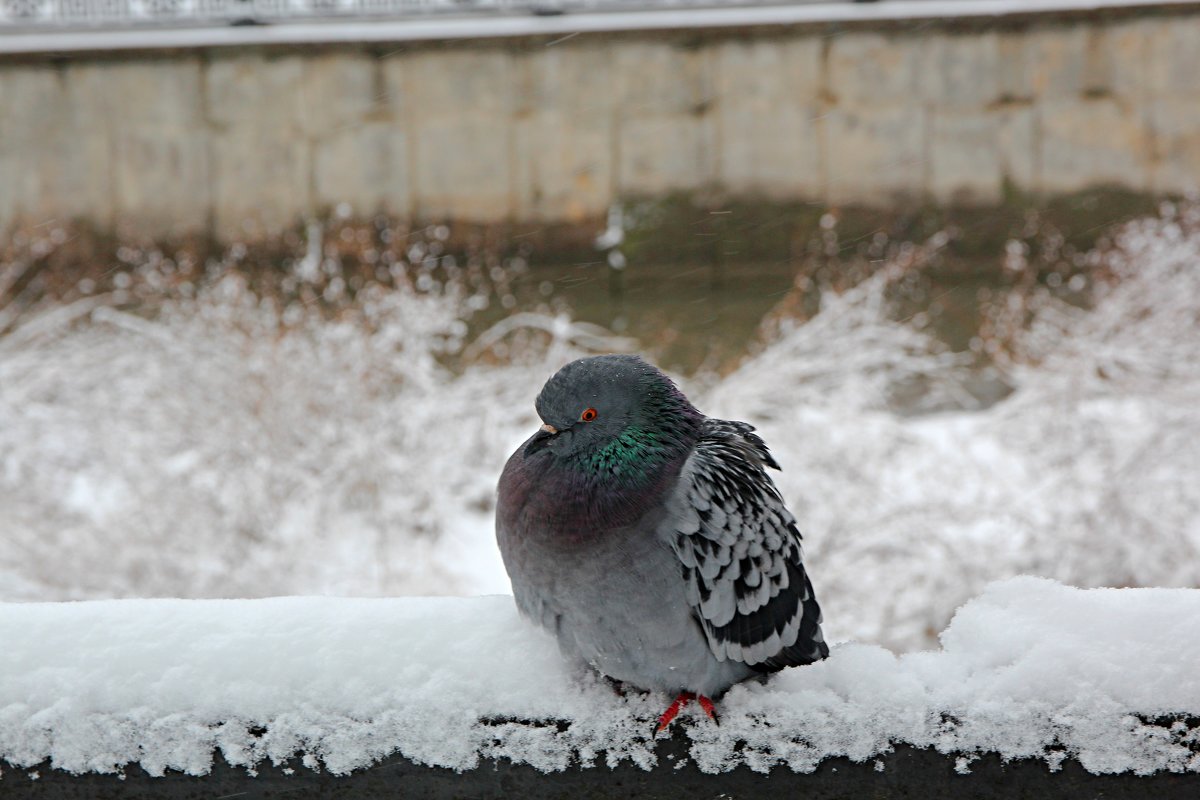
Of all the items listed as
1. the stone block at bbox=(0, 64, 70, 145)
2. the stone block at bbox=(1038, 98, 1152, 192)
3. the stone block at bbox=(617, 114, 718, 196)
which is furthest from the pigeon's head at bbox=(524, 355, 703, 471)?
the stone block at bbox=(0, 64, 70, 145)

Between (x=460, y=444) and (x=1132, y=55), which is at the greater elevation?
(x=1132, y=55)

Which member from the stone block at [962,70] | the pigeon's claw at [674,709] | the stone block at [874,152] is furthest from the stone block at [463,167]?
the pigeon's claw at [674,709]

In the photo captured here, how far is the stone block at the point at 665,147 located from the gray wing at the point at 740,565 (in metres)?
5.04

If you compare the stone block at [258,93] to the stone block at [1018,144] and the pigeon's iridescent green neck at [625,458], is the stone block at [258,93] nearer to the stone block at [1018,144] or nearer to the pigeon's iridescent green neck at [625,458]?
the stone block at [1018,144]

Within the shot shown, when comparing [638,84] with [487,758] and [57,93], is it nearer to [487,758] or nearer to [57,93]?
[57,93]

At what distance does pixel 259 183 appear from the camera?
259 inches

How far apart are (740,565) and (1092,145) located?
5.89 meters

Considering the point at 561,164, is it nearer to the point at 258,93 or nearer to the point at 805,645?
the point at 258,93

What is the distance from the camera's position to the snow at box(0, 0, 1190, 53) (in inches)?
251

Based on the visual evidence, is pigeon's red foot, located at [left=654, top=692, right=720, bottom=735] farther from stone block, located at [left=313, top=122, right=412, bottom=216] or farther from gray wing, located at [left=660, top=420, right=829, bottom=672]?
stone block, located at [left=313, top=122, right=412, bottom=216]

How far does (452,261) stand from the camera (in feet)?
21.5

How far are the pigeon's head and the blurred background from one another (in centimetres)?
421

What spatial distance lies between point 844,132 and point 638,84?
1.30 m

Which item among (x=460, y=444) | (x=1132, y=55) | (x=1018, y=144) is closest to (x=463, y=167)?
(x=460, y=444)
